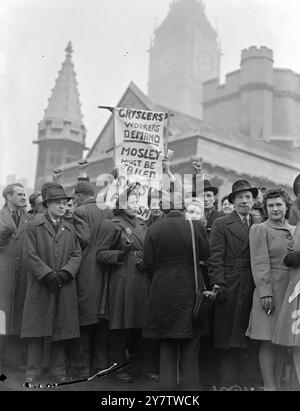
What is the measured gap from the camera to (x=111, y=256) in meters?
5.28

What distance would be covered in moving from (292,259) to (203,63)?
45.3 m

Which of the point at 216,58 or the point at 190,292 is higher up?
the point at 216,58

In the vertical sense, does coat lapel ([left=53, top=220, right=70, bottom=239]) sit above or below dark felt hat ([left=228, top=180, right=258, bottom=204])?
below

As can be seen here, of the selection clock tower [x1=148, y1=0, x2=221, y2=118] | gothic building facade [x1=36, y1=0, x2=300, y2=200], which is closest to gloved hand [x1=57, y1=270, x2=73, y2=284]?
gothic building facade [x1=36, y1=0, x2=300, y2=200]

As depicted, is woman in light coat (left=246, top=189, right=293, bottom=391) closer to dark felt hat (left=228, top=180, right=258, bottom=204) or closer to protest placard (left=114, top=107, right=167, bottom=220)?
dark felt hat (left=228, top=180, right=258, bottom=204)

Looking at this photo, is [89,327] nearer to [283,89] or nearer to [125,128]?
[125,128]

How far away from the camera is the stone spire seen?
38.2 meters

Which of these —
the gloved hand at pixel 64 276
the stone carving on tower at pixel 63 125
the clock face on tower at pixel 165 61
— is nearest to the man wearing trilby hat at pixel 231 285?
the gloved hand at pixel 64 276

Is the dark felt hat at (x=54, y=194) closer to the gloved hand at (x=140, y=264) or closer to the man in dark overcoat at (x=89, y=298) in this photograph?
the man in dark overcoat at (x=89, y=298)

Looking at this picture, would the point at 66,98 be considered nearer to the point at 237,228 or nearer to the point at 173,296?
the point at 237,228

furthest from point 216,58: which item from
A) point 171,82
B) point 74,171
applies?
point 74,171

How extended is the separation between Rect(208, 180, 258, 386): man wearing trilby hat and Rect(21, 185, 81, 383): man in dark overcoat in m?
1.35
